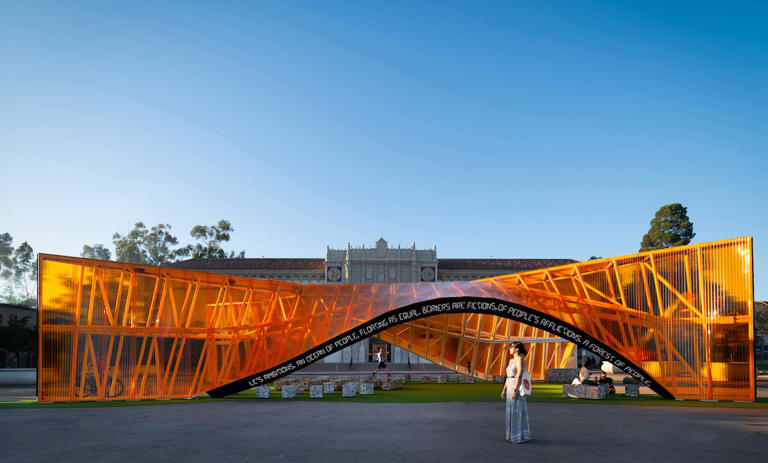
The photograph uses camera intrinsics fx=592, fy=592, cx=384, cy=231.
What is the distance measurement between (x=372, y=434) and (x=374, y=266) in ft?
209

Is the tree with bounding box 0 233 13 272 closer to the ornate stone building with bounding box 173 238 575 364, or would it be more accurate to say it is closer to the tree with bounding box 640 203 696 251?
the ornate stone building with bounding box 173 238 575 364

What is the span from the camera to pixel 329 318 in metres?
24.5

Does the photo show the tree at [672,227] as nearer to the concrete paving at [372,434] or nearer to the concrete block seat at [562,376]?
the concrete block seat at [562,376]

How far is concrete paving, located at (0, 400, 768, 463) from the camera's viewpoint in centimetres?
1045

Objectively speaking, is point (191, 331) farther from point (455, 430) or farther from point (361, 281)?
point (361, 281)

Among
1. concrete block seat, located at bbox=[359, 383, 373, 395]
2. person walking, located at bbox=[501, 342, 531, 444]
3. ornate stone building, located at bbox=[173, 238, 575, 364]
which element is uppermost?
ornate stone building, located at bbox=[173, 238, 575, 364]

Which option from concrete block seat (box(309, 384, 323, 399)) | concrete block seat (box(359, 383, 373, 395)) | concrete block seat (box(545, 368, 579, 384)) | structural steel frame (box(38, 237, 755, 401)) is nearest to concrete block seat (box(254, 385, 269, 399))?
structural steel frame (box(38, 237, 755, 401))

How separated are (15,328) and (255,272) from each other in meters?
34.1

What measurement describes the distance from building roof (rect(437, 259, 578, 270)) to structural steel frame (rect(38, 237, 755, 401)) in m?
52.2

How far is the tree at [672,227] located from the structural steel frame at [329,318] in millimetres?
62378

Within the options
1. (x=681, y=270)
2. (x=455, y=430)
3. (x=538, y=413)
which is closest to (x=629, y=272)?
(x=681, y=270)

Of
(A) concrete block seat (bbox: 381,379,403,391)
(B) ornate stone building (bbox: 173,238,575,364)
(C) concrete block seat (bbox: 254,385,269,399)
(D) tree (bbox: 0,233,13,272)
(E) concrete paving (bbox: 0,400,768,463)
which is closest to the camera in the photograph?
(E) concrete paving (bbox: 0,400,768,463)

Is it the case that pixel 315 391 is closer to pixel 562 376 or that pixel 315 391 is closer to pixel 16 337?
pixel 562 376

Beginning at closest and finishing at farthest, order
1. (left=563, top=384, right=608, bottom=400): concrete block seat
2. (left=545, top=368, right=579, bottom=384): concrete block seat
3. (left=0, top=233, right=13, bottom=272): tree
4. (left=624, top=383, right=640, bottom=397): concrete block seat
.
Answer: (left=563, top=384, right=608, bottom=400): concrete block seat
(left=624, top=383, right=640, bottom=397): concrete block seat
(left=545, top=368, right=579, bottom=384): concrete block seat
(left=0, top=233, right=13, bottom=272): tree
